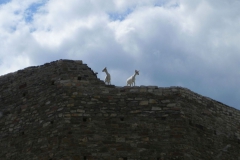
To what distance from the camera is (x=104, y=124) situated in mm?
20469

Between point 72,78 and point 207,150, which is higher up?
point 72,78

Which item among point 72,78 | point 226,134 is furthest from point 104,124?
point 226,134

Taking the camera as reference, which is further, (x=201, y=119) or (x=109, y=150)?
(x=201, y=119)

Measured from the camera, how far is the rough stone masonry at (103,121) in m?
20.1

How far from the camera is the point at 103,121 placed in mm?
20531

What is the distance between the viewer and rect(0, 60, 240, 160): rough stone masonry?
66.0ft

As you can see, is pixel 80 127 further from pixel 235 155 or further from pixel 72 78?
pixel 235 155

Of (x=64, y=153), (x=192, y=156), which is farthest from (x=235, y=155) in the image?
(x=64, y=153)

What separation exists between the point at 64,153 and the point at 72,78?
261 centimetres

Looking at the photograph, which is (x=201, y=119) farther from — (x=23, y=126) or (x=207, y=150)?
(x=23, y=126)

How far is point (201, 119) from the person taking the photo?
2139 centimetres

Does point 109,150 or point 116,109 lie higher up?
point 116,109

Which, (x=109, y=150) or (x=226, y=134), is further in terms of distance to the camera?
(x=226, y=134)

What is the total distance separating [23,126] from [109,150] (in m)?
3.00
